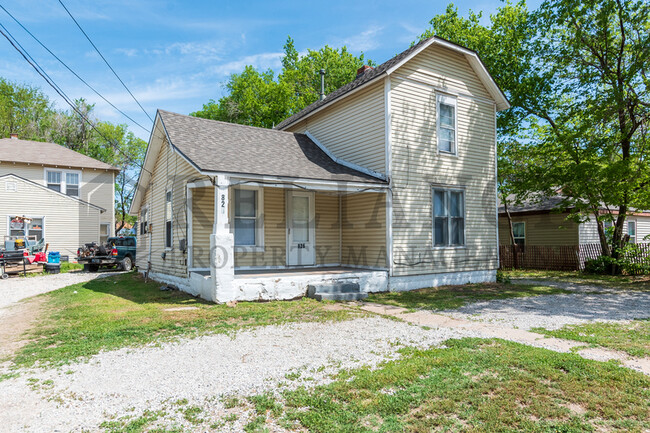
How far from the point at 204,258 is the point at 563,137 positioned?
13769 millimetres

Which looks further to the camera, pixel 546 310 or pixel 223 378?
pixel 546 310

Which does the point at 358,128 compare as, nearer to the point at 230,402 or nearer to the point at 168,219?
the point at 168,219

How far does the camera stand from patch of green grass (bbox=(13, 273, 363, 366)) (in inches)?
232

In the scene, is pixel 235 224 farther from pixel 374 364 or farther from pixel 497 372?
pixel 497 372

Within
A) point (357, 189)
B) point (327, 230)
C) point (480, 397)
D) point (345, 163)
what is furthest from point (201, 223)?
point (480, 397)

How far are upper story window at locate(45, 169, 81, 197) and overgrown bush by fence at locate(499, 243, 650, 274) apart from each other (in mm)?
25104

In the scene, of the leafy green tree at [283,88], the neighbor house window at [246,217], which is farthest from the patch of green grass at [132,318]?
the leafy green tree at [283,88]

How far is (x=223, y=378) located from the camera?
458 cm

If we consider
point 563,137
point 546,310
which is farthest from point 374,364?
point 563,137

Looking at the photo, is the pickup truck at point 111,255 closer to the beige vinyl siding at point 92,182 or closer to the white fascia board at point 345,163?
the beige vinyl siding at point 92,182

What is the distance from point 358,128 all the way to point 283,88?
71.4 feet

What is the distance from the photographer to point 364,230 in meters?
12.4

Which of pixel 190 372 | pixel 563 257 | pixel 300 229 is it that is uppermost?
pixel 300 229

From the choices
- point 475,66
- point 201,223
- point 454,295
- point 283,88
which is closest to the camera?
point 454,295
